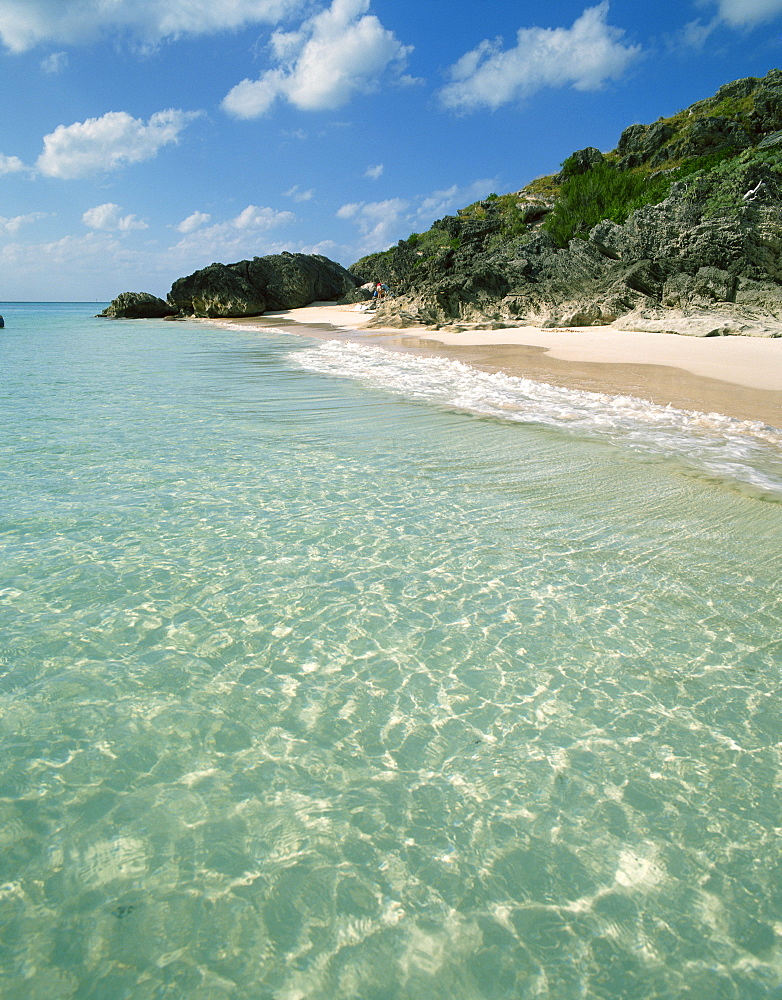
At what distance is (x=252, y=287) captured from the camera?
45875 mm

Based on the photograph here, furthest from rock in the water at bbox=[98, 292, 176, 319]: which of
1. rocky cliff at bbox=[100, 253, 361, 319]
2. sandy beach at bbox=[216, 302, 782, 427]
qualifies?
sandy beach at bbox=[216, 302, 782, 427]

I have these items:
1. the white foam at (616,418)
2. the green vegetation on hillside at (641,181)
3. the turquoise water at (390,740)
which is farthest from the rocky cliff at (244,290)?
the turquoise water at (390,740)

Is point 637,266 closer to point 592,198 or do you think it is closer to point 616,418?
point 616,418

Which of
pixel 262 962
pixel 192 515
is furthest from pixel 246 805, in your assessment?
pixel 192 515

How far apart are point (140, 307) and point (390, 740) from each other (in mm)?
56741

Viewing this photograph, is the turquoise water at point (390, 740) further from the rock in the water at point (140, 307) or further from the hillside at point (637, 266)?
the rock in the water at point (140, 307)

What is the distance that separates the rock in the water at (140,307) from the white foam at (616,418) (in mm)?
44149

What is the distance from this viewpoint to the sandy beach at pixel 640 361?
945 cm

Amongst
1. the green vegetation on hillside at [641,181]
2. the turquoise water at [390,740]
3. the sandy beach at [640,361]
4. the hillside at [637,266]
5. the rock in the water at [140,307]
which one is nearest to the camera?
the turquoise water at [390,740]

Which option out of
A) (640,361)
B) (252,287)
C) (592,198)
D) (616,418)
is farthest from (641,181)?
(616,418)

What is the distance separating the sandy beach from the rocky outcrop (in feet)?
87.1

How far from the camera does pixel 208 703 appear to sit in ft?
8.70

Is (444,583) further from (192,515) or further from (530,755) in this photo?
(192,515)

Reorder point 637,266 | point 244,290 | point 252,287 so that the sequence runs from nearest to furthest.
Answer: point 637,266, point 244,290, point 252,287
